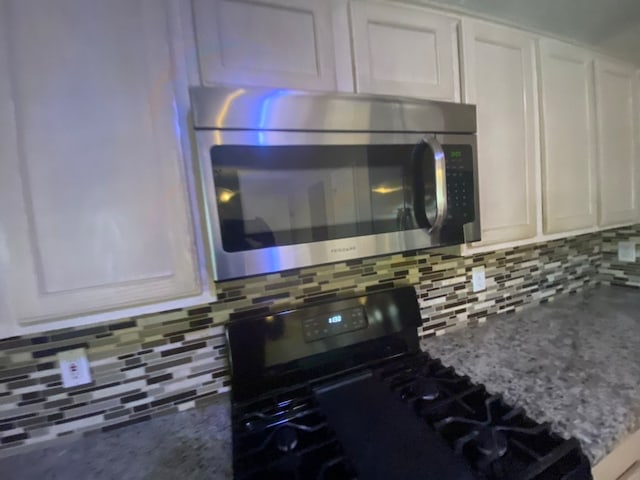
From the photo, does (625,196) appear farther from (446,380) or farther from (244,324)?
(244,324)

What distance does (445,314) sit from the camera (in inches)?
52.9

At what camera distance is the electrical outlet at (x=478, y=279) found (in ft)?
4.63

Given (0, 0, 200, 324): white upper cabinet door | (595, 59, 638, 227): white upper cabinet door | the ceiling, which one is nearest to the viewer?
(0, 0, 200, 324): white upper cabinet door

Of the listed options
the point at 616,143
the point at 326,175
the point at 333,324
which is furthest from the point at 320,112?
the point at 616,143

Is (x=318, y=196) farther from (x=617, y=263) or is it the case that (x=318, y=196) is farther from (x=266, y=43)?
(x=617, y=263)

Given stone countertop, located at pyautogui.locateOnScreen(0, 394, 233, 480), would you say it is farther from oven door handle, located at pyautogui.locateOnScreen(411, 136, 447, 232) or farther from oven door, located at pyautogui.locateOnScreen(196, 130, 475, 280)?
oven door handle, located at pyautogui.locateOnScreen(411, 136, 447, 232)

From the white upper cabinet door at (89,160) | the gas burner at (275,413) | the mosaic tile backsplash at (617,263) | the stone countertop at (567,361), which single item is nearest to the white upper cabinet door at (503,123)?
the stone countertop at (567,361)

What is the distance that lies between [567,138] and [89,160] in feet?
5.24

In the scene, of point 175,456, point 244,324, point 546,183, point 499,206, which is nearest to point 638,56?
point 546,183

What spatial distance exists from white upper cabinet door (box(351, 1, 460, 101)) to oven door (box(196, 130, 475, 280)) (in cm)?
17

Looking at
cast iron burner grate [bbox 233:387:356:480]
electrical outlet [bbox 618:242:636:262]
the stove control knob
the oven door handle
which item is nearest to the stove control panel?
cast iron burner grate [bbox 233:387:356:480]

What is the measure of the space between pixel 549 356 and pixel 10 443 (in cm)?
163

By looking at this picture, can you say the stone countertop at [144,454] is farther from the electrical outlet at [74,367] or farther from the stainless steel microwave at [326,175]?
the stainless steel microwave at [326,175]

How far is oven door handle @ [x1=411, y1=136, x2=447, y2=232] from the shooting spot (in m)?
0.82
